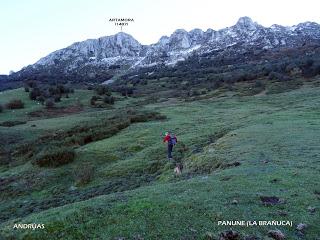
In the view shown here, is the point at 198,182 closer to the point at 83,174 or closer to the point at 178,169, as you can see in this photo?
the point at 178,169

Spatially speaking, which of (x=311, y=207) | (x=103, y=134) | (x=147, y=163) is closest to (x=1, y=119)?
(x=103, y=134)

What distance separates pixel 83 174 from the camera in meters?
29.1

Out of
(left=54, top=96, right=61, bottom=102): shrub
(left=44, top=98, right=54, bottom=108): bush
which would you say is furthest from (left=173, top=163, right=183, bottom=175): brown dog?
(left=54, top=96, right=61, bottom=102): shrub

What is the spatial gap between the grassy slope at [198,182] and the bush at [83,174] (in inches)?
22.5

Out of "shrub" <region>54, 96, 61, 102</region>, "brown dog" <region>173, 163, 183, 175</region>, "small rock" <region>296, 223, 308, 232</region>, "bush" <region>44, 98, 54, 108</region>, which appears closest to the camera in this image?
"small rock" <region>296, 223, 308, 232</region>

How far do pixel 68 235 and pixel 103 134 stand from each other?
30176 mm

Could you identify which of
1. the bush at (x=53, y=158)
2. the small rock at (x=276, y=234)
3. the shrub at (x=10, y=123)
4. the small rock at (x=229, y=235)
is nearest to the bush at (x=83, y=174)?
the bush at (x=53, y=158)

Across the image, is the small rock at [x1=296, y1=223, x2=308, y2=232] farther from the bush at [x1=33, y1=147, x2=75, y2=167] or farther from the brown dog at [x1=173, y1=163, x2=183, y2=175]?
the bush at [x1=33, y1=147, x2=75, y2=167]

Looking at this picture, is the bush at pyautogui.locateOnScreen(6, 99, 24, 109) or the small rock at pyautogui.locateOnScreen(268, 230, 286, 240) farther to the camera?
the bush at pyautogui.locateOnScreen(6, 99, 24, 109)

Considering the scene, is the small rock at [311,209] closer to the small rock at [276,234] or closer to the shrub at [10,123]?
the small rock at [276,234]

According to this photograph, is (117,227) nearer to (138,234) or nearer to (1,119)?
(138,234)

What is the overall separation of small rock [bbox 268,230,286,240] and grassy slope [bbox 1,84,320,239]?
0.79ft

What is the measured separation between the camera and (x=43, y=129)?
2121 inches

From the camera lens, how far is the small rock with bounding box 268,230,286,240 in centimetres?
1312
